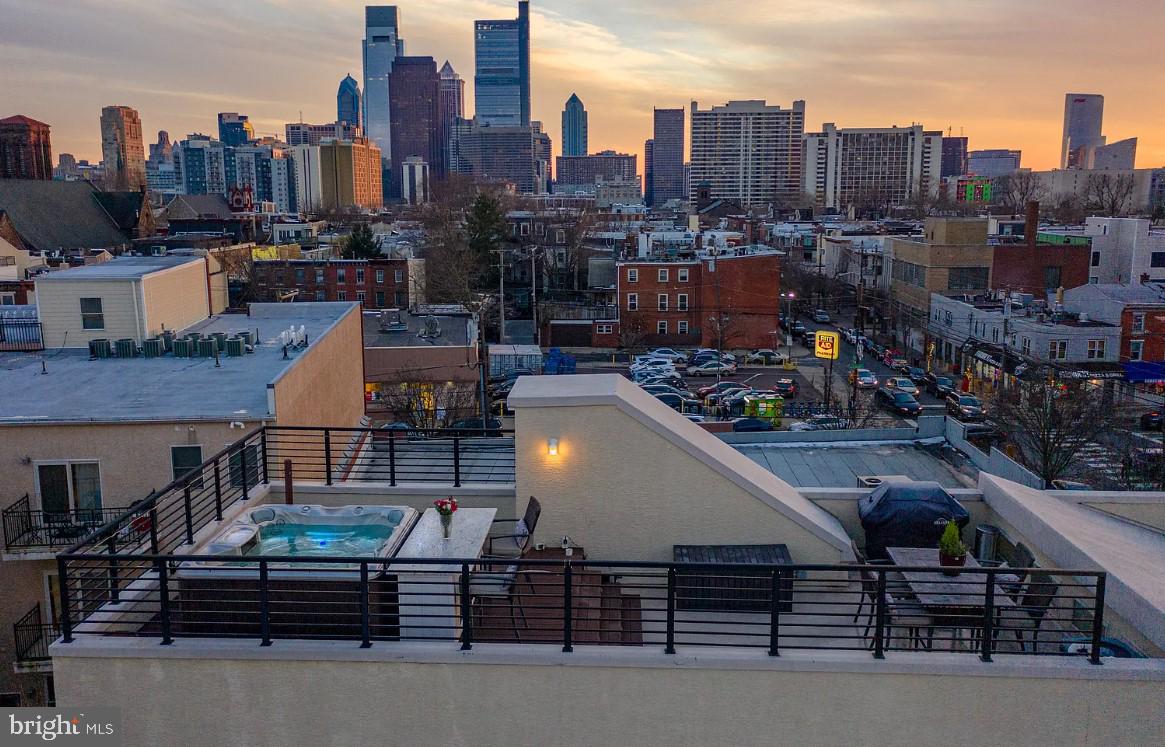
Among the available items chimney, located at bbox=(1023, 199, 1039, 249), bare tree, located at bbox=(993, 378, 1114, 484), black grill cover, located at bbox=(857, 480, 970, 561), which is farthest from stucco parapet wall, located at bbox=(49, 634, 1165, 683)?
chimney, located at bbox=(1023, 199, 1039, 249)

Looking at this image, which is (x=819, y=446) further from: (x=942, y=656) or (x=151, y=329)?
(x=151, y=329)

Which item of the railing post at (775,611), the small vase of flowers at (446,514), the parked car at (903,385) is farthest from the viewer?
the parked car at (903,385)

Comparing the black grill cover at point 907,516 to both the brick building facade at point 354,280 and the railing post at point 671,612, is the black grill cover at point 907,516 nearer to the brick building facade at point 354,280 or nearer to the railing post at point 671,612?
the railing post at point 671,612

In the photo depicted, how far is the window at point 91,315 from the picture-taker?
19.3 metres

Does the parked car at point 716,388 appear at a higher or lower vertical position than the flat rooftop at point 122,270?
lower

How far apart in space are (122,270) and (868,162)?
194073 millimetres

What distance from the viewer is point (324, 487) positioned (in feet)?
31.6

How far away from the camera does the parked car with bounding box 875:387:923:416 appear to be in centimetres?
3794

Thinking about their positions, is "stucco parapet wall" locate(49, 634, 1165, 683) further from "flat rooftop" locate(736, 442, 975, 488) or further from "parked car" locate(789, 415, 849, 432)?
"parked car" locate(789, 415, 849, 432)

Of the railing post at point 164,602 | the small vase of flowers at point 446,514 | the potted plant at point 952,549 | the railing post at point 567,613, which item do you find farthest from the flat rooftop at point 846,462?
the railing post at point 164,602

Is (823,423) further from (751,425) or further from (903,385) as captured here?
(903,385)

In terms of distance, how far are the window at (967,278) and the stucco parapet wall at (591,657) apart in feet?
180

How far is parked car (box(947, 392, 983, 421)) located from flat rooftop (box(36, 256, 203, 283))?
29383 millimetres

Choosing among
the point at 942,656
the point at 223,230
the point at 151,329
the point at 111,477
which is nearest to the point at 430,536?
the point at 942,656
